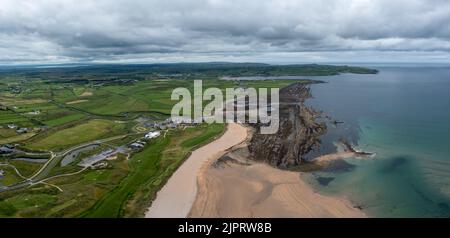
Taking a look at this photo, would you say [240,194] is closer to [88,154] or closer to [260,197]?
[260,197]

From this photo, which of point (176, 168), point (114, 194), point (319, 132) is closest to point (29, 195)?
point (114, 194)

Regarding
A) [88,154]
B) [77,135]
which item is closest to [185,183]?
[88,154]

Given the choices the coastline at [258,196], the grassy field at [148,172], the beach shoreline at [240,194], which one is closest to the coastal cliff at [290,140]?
the beach shoreline at [240,194]

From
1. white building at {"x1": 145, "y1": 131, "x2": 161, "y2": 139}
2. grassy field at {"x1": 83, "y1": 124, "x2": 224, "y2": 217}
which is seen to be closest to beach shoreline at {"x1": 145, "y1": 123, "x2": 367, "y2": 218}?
grassy field at {"x1": 83, "y1": 124, "x2": 224, "y2": 217}

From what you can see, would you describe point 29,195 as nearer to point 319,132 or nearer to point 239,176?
point 239,176

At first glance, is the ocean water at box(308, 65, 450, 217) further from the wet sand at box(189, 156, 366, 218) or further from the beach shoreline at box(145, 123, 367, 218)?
the beach shoreline at box(145, 123, 367, 218)

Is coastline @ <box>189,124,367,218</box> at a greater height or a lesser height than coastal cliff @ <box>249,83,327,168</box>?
lesser
